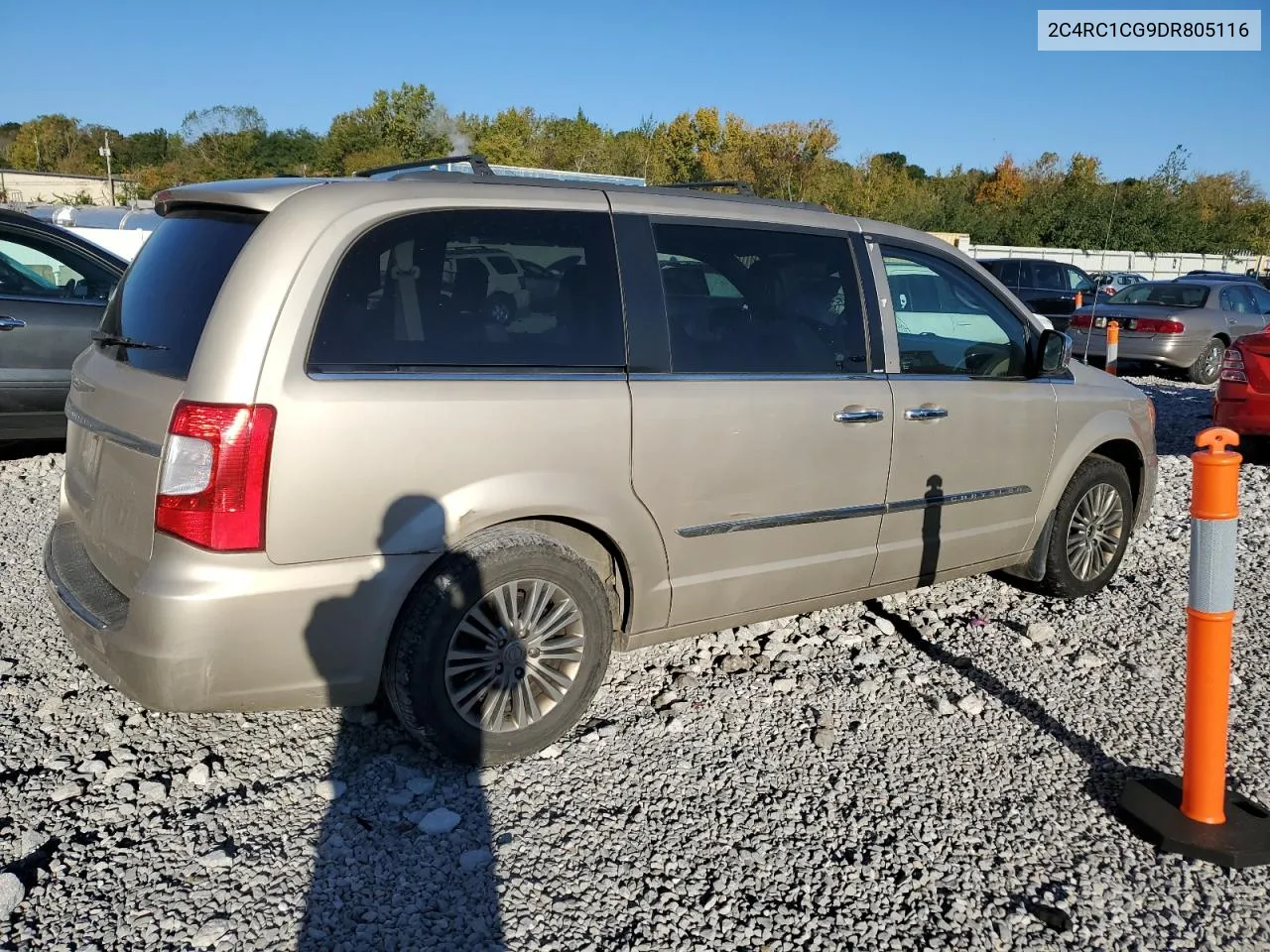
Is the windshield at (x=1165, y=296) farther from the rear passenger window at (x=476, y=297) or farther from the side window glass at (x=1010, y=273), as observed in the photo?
the rear passenger window at (x=476, y=297)

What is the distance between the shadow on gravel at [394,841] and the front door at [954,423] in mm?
2016

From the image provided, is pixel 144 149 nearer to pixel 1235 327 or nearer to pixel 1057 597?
pixel 1235 327

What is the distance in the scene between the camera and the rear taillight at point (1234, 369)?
8398mm

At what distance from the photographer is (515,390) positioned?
10.7 ft

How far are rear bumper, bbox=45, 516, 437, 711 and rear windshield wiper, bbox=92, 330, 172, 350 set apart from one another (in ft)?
2.20

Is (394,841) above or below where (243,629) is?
below

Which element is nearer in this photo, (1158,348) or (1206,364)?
(1158,348)

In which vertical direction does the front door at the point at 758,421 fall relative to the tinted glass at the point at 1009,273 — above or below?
below

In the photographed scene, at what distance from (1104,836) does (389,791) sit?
2.24 m

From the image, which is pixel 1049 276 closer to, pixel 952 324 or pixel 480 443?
pixel 952 324

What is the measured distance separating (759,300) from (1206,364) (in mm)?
13793

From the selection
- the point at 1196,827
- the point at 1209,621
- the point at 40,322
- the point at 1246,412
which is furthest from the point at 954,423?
the point at 40,322

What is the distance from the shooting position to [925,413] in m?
4.23

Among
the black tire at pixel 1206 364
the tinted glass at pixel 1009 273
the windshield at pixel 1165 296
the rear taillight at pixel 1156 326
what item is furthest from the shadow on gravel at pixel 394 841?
the tinted glass at pixel 1009 273
